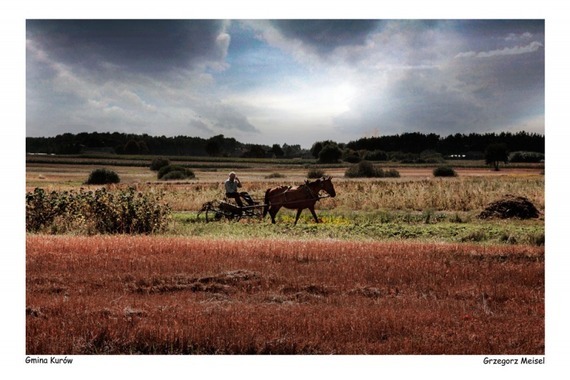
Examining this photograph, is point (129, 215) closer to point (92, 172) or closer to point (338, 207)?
point (92, 172)

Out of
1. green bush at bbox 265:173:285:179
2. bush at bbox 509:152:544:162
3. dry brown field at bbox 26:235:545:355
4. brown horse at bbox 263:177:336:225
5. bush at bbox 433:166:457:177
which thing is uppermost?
bush at bbox 509:152:544:162

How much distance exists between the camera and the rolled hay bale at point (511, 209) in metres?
21.7

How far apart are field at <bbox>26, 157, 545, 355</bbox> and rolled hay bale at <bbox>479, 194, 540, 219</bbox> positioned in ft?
10.5

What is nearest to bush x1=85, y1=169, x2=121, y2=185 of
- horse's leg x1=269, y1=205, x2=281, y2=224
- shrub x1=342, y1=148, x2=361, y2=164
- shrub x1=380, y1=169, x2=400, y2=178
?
horse's leg x1=269, y1=205, x2=281, y2=224

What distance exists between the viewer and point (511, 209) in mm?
21719

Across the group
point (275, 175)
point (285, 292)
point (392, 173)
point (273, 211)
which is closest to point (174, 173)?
point (273, 211)

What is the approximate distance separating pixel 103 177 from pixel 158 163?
1.81m

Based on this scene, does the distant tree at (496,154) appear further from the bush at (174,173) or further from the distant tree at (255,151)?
the bush at (174,173)

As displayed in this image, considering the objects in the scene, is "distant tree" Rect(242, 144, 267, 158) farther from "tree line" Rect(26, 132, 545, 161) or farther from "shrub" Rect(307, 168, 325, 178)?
"shrub" Rect(307, 168, 325, 178)

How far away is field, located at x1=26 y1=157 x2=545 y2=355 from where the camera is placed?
8.11 meters

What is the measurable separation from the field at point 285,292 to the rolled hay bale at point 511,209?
321 cm

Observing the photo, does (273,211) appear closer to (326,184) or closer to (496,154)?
(326,184)
